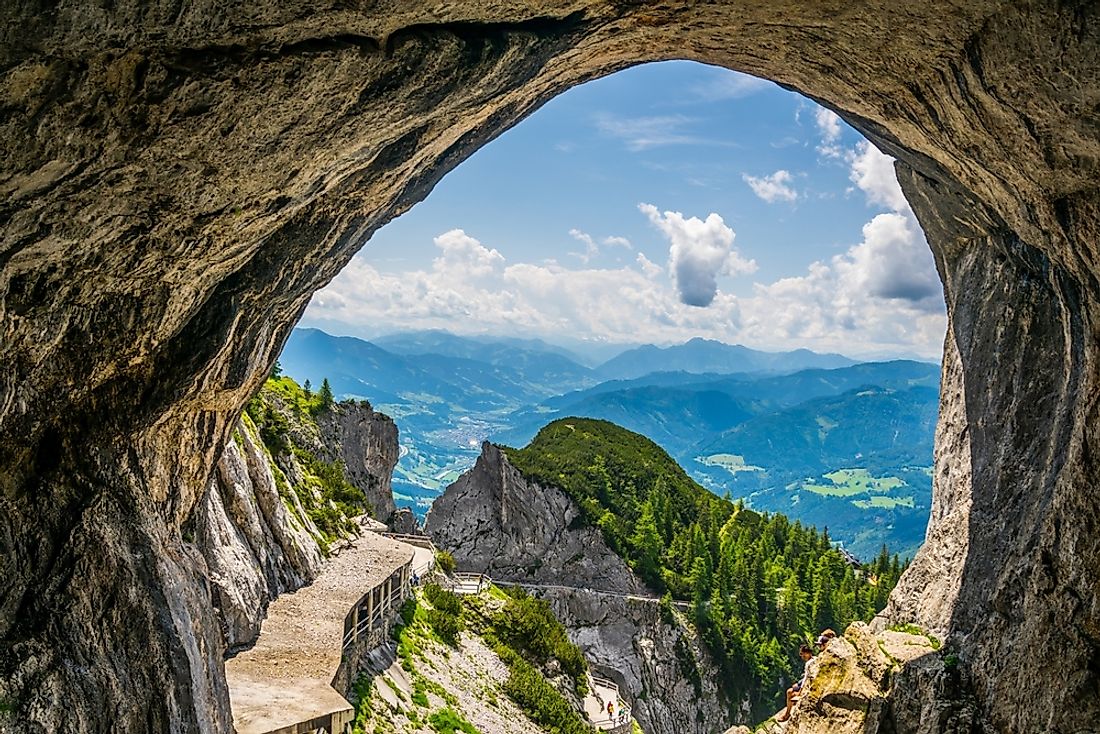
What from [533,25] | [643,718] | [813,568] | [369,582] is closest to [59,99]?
[533,25]

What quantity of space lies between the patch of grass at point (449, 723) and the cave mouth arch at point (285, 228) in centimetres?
1314

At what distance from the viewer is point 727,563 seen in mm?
77562

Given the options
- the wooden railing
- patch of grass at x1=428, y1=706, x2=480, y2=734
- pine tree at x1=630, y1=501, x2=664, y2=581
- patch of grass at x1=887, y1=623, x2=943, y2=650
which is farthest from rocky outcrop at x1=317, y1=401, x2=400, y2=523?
patch of grass at x1=887, y1=623, x2=943, y2=650

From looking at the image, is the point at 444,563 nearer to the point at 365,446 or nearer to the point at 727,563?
the point at 365,446

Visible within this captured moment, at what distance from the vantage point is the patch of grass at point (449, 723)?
83.4ft

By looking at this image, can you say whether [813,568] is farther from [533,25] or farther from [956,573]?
[533,25]

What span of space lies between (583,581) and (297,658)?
51534 millimetres

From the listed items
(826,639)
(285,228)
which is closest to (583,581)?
(826,639)

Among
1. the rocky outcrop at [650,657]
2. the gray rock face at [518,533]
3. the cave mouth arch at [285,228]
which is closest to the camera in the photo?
the cave mouth arch at [285,228]

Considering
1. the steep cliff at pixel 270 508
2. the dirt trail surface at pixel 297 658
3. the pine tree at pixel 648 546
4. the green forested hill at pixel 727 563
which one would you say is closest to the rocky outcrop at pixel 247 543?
the steep cliff at pixel 270 508

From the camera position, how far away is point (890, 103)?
1173 centimetres

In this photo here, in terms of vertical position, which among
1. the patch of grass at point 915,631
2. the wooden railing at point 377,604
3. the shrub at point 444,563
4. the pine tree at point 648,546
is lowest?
the wooden railing at point 377,604

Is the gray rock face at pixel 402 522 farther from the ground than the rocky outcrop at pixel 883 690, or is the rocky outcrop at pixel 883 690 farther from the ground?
the gray rock face at pixel 402 522

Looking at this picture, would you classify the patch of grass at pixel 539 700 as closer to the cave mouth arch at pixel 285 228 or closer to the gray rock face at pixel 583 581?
the cave mouth arch at pixel 285 228
